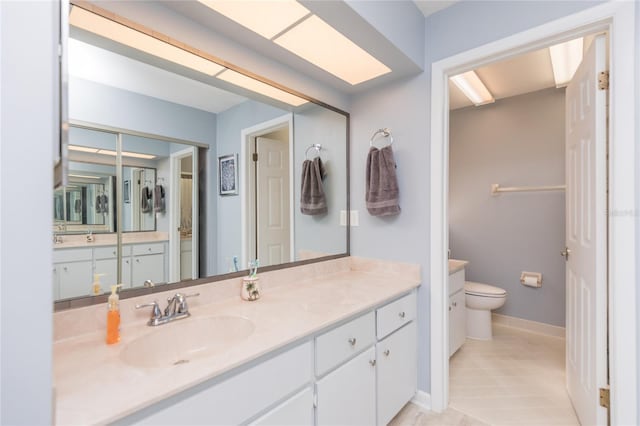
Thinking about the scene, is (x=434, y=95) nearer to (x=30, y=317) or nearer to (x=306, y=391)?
(x=306, y=391)

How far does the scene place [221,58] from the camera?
54.6 inches

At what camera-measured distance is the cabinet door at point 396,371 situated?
1.45 meters

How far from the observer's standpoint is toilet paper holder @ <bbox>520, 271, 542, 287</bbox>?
2.79m

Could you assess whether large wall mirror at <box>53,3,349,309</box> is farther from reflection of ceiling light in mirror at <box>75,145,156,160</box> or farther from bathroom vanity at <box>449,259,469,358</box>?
bathroom vanity at <box>449,259,469,358</box>

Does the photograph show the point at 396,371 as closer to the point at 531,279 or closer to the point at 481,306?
the point at 481,306

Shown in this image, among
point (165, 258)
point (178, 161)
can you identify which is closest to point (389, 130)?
point (178, 161)

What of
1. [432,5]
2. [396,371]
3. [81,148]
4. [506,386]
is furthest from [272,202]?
[506,386]

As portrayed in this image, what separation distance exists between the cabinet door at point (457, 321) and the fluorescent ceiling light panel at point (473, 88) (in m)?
1.84

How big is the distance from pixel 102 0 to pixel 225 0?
445 mm

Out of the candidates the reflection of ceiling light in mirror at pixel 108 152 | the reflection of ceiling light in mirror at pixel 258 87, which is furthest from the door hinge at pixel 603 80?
the reflection of ceiling light in mirror at pixel 108 152

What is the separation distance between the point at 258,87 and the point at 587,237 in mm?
1923

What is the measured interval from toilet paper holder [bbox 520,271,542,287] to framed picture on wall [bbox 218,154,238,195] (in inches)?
116

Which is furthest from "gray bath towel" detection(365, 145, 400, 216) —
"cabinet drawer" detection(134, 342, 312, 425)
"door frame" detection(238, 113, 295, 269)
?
"cabinet drawer" detection(134, 342, 312, 425)

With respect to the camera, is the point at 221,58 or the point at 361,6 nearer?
the point at 361,6
